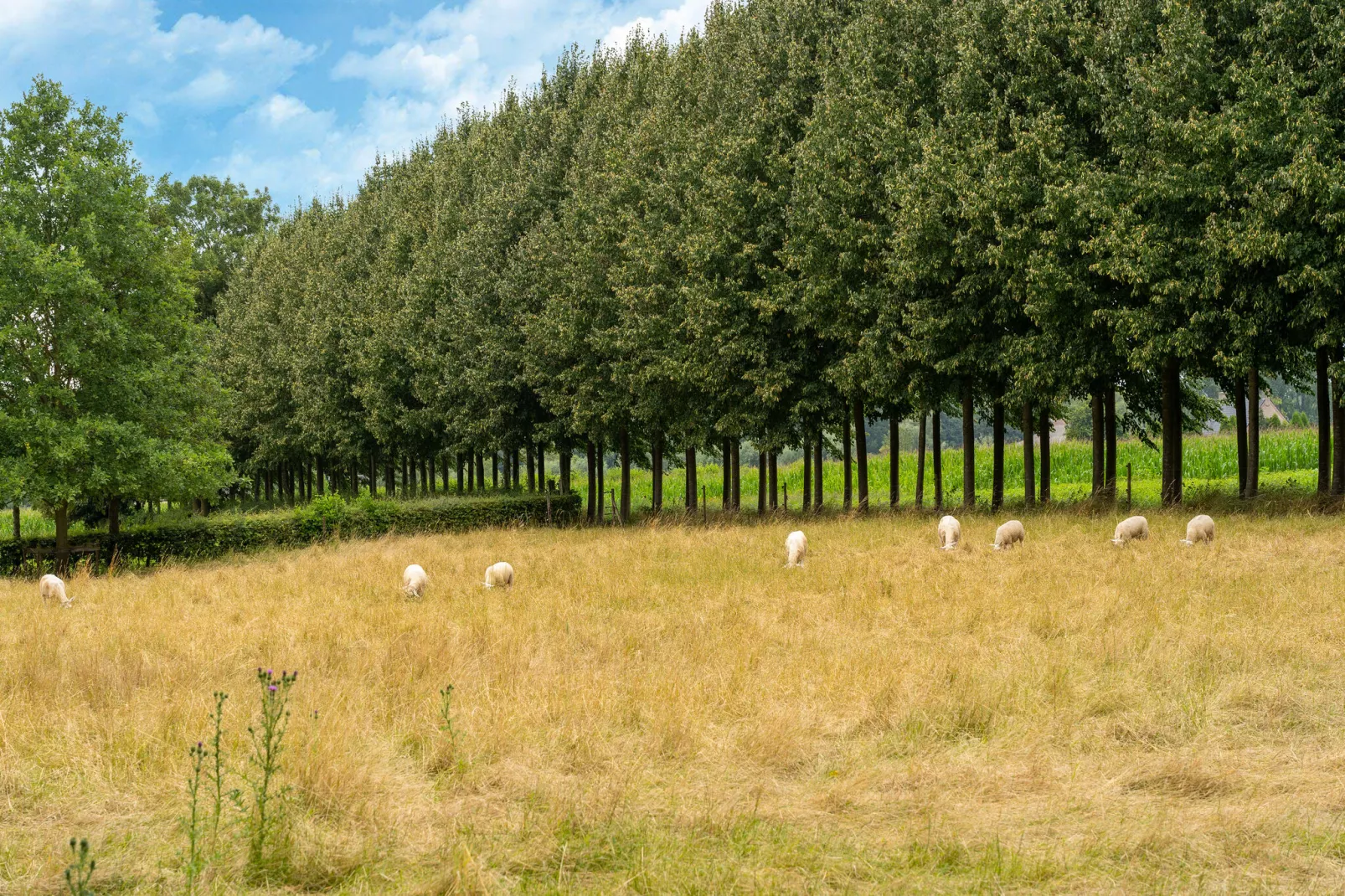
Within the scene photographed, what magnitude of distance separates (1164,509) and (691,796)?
20787mm

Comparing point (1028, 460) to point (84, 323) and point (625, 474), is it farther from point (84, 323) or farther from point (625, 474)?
point (84, 323)

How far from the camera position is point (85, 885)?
17.7ft

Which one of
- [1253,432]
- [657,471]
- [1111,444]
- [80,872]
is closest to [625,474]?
[657,471]

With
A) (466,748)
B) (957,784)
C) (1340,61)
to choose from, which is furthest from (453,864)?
(1340,61)

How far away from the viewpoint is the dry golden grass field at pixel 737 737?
5855mm

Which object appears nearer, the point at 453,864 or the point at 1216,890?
the point at 1216,890

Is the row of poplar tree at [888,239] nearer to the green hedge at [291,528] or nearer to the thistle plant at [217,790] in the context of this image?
the green hedge at [291,528]

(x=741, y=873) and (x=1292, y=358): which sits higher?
(x=1292, y=358)

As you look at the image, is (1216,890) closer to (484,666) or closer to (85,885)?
(85,885)

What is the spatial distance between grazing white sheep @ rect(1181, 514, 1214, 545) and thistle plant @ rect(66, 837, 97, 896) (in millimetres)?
18086

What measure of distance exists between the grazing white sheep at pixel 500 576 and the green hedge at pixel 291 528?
1433 cm

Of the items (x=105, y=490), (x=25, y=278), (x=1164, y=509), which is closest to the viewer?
(x=1164, y=509)

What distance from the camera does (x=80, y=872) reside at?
5.26m

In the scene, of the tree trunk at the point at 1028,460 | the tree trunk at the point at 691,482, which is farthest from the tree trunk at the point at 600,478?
the tree trunk at the point at 1028,460
